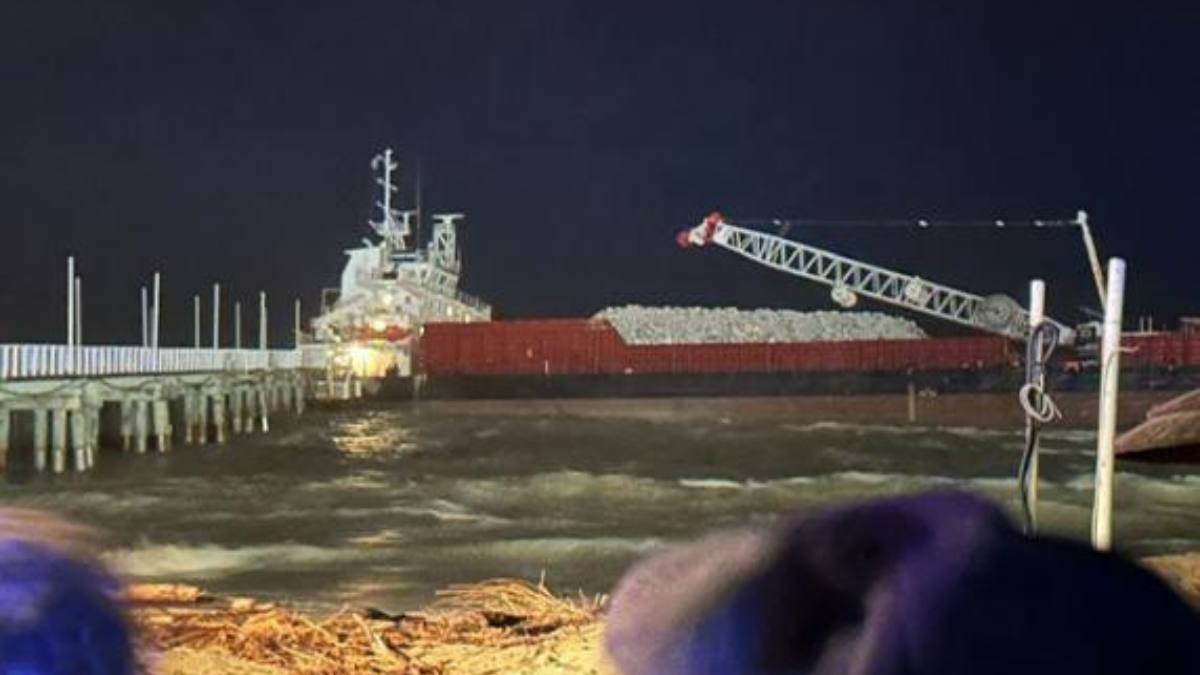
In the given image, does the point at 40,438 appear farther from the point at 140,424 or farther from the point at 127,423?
the point at 127,423

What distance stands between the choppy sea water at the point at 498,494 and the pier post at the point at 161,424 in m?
0.58

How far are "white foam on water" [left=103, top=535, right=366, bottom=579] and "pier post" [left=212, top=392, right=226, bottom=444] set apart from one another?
26.3 m

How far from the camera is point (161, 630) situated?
22.5ft

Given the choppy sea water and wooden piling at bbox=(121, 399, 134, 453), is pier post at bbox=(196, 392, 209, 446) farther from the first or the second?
wooden piling at bbox=(121, 399, 134, 453)

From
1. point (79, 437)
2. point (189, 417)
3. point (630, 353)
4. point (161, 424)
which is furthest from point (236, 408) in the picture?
point (630, 353)

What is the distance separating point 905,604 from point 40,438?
33.2 m

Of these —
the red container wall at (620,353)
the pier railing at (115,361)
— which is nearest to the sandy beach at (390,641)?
the pier railing at (115,361)

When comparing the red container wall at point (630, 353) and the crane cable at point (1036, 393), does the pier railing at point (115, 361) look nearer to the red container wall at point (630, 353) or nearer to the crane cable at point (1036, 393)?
the red container wall at point (630, 353)

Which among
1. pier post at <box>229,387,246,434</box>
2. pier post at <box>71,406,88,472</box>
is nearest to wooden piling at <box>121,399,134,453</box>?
pier post at <box>71,406,88,472</box>

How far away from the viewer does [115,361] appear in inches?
1575

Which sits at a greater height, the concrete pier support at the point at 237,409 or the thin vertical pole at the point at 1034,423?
the thin vertical pole at the point at 1034,423

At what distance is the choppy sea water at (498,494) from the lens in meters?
15.1

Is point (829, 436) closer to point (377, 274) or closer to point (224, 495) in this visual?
point (224, 495)

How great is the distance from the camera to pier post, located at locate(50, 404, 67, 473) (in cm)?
3130
